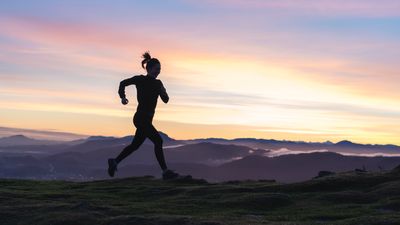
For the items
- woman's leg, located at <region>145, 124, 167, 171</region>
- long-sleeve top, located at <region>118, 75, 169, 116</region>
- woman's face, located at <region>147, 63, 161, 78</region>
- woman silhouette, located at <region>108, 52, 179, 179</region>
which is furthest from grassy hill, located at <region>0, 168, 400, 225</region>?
woman's face, located at <region>147, 63, 161, 78</region>

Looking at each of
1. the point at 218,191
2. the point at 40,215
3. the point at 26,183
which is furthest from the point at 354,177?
the point at 26,183

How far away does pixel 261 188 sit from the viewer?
21266 mm

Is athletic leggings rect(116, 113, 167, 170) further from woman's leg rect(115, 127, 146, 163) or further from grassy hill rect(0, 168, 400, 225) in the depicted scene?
grassy hill rect(0, 168, 400, 225)

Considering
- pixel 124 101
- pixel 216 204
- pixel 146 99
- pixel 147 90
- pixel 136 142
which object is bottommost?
pixel 216 204

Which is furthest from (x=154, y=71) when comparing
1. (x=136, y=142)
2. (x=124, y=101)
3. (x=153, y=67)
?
(x=136, y=142)

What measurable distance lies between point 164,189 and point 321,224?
845 centimetres

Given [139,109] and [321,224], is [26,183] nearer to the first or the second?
[139,109]

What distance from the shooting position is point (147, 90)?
68.1ft

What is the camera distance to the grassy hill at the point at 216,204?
45.4 feet

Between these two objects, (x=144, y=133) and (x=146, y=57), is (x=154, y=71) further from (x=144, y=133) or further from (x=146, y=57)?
(x=144, y=133)

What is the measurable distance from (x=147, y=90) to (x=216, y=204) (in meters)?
5.57

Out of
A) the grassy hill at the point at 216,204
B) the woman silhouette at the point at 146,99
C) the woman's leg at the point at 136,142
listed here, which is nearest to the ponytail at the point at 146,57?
the woman silhouette at the point at 146,99

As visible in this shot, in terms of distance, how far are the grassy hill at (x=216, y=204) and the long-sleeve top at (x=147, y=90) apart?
3095 millimetres

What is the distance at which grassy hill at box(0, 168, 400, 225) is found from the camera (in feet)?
45.4
